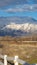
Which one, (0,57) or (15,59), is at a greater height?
(0,57)

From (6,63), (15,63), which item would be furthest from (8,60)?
(15,63)

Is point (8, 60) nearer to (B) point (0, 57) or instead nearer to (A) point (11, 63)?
(A) point (11, 63)

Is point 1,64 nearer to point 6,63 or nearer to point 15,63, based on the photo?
point 6,63

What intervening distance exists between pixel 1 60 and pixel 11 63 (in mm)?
2464

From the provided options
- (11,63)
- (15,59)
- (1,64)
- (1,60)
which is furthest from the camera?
(1,60)

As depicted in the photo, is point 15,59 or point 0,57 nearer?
point 15,59

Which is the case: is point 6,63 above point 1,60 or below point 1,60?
below

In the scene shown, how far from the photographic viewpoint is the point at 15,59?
12758 mm

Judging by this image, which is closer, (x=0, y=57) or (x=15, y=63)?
(x=15, y=63)

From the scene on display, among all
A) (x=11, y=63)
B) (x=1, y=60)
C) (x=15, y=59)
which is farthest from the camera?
(x=1, y=60)

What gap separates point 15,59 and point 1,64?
2534 millimetres

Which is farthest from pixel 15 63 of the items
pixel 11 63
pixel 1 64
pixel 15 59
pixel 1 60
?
pixel 1 60

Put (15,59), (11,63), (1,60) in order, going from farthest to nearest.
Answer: (1,60) → (11,63) → (15,59)

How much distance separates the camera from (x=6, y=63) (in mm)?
14250
